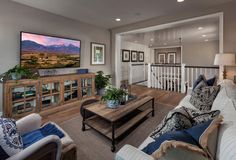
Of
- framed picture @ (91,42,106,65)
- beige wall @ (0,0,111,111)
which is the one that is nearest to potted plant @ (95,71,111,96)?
framed picture @ (91,42,106,65)

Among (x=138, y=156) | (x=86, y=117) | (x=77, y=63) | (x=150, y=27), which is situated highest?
(x=150, y=27)

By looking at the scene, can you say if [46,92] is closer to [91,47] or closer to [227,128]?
[91,47]

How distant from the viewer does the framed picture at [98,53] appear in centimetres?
493

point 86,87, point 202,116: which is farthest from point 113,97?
point 86,87

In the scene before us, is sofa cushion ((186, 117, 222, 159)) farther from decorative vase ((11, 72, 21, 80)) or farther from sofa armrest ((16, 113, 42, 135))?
decorative vase ((11, 72, 21, 80))

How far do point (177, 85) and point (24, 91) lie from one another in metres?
5.00

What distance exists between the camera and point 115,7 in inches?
133

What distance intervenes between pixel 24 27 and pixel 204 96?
395 centimetres

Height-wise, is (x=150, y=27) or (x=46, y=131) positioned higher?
(x=150, y=27)

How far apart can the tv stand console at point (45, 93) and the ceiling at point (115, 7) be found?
66.2 inches

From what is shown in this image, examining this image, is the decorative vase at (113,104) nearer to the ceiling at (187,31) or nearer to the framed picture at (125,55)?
the ceiling at (187,31)

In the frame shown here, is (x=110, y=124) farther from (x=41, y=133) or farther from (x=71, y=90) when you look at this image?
(x=71, y=90)

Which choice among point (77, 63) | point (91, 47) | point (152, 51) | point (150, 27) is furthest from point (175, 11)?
point (152, 51)

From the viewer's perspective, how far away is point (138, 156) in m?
1.00
